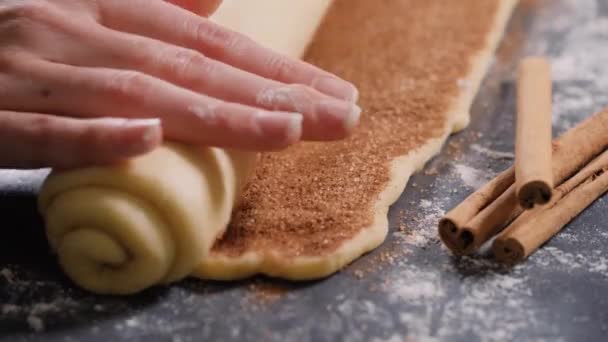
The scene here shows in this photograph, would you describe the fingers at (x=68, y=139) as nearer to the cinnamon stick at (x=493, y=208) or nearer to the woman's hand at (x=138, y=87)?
the woman's hand at (x=138, y=87)

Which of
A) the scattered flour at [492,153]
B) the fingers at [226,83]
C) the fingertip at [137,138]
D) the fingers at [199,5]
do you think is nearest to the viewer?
the fingertip at [137,138]

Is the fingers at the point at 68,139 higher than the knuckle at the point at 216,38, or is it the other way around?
the knuckle at the point at 216,38

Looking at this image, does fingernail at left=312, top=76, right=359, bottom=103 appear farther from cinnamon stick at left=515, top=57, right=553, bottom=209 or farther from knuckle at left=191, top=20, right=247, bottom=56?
cinnamon stick at left=515, top=57, right=553, bottom=209

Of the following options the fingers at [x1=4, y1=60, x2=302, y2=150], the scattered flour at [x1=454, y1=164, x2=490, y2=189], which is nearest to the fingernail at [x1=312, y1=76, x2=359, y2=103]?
the fingers at [x1=4, y1=60, x2=302, y2=150]

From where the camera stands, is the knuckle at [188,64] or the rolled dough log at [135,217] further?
the knuckle at [188,64]

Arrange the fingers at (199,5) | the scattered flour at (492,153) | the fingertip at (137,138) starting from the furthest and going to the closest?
1. the scattered flour at (492,153)
2. the fingers at (199,5)
3. the fingertip at (137,138)

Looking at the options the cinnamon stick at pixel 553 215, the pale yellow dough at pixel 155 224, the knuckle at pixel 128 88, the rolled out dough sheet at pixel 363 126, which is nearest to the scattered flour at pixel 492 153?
the rolled out dough sheet at pixel 363 126

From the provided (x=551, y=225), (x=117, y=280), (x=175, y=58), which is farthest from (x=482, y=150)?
(x=117, y=280)
